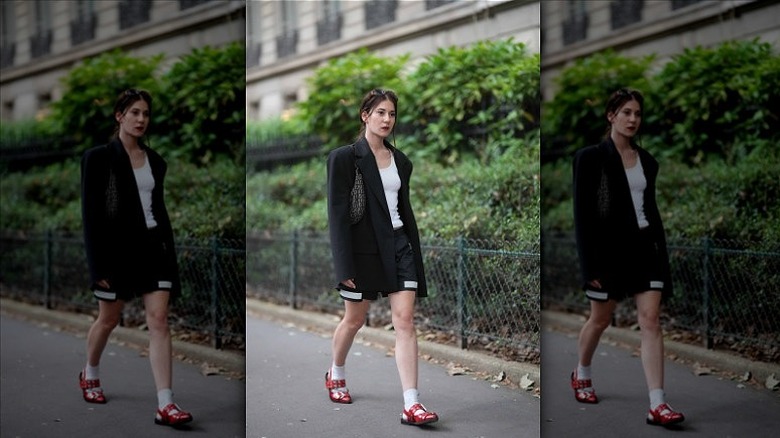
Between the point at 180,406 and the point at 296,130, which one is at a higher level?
the point at 296,130

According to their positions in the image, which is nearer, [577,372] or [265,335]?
A: [577,372]

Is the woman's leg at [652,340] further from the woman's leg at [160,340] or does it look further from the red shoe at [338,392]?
the woman's leg at [160,340]

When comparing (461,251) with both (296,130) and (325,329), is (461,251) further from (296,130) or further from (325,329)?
(296,130)

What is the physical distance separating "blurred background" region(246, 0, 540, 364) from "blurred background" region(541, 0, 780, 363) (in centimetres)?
29

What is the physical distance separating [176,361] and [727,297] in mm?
2852

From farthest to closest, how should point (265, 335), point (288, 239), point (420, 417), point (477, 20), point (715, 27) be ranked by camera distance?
point (288, 239) < point (265, 335) < point (477, 20) < point (420, 417) < point (715, 27)

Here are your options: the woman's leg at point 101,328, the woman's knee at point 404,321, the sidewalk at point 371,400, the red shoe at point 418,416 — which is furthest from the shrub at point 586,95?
the woman's leg at point 101,328

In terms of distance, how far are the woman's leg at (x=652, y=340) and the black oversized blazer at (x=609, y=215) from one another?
9 centimetres

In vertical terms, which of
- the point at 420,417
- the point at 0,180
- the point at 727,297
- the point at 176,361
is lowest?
the point at 420,417

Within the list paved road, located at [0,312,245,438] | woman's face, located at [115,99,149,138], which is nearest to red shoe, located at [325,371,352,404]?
paved road, located at [0,312,245,438]

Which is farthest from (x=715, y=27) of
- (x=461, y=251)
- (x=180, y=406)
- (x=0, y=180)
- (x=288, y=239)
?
(x=0, y=180)

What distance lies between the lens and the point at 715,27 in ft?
13.0

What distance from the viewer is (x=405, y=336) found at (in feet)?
14.0

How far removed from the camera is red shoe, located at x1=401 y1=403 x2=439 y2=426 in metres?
4.26
